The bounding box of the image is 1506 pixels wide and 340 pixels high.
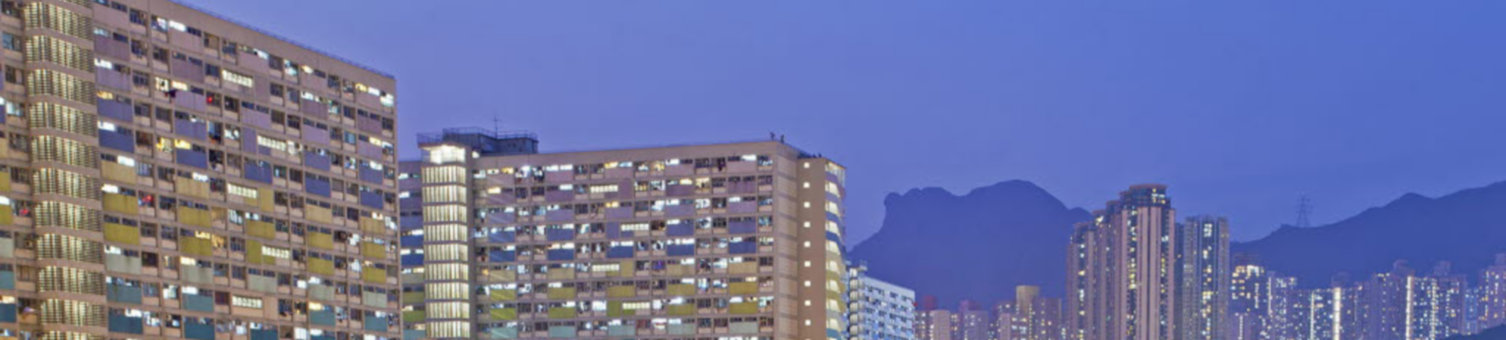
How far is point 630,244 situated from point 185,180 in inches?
2255

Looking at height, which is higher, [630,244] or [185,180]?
[630,244]

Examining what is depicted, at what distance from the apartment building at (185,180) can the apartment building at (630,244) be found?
3707 centimetres

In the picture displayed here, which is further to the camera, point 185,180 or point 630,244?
point 630,244

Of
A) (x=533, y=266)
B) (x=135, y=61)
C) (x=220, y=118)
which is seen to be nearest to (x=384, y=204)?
(x=220, y=118)

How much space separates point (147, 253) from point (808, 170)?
6816 centimetres

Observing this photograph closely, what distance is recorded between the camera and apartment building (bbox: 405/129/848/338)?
140 meters

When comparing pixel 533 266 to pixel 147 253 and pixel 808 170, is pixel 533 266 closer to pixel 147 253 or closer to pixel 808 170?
pixel 808 170

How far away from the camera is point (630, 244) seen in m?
141

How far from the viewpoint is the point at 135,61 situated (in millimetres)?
83688

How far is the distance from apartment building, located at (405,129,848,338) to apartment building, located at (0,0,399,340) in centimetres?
3707

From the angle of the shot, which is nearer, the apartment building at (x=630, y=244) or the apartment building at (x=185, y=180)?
the apartment building at (x=185, y=180)

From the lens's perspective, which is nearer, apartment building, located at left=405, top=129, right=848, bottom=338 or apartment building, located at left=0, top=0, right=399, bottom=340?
apartment building, located at left=0, top=0, right=399, bottom=340

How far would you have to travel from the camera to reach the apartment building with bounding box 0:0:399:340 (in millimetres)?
77750

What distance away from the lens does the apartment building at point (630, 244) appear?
140 m
